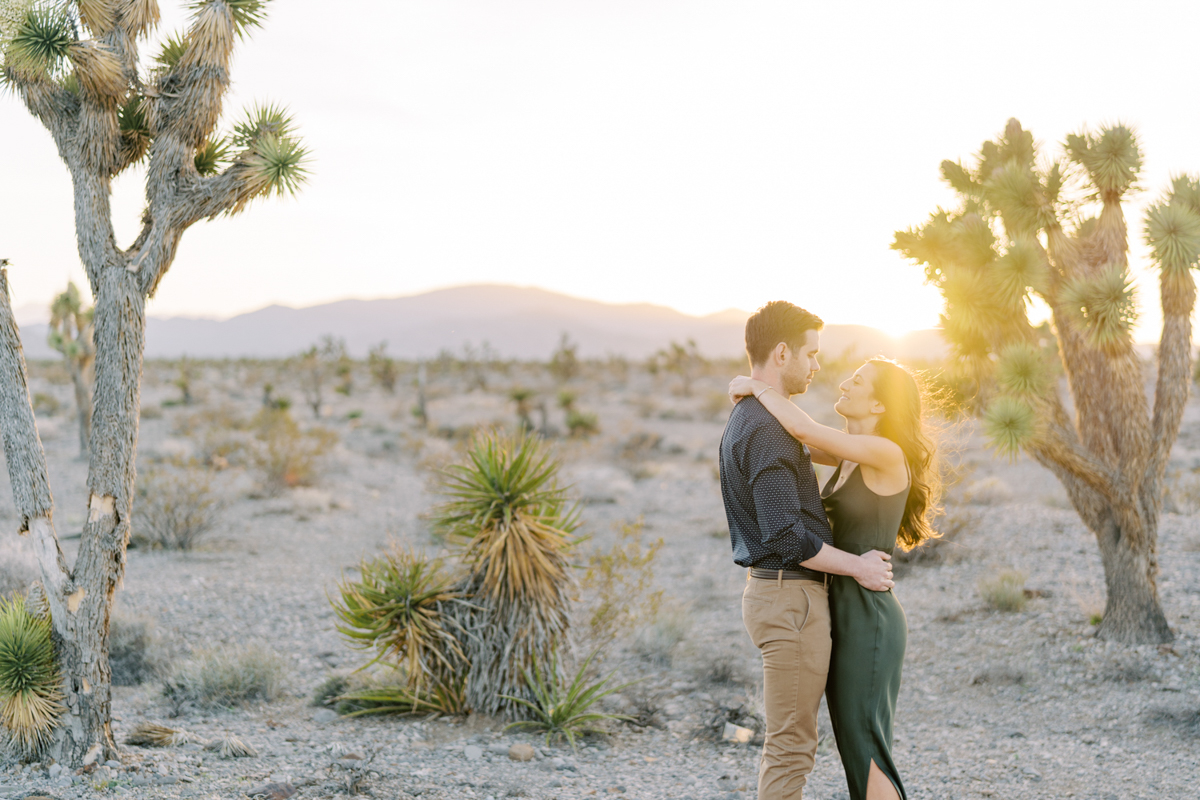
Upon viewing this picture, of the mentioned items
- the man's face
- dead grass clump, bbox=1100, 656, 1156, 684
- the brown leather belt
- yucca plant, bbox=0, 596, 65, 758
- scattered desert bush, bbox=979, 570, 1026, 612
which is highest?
the man's face

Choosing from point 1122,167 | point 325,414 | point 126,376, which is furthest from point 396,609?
point 325,414

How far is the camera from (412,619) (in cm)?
531

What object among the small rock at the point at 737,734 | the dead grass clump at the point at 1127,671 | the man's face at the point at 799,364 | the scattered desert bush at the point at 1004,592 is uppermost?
the man's face at the point at 799,364

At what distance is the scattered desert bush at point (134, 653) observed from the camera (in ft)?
20.3

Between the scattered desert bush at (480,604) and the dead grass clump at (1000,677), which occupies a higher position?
the scattered desert bush at (480,604)

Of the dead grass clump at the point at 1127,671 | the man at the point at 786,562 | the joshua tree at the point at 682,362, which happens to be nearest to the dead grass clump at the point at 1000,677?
the dead grass clump at the point at 1127,671

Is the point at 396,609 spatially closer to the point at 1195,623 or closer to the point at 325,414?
the point at 1195,623

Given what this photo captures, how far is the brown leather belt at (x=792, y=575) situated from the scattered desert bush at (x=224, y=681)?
4.34m

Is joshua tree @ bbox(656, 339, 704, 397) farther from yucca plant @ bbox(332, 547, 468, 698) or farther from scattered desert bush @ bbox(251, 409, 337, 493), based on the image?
yucca plant @ bbox(332, 547, 468, 698)

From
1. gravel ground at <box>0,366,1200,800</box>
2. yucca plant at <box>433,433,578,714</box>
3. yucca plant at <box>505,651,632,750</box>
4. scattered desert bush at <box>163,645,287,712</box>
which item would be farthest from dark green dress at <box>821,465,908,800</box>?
scattered desert bush at <box>163,645,287,712</box>

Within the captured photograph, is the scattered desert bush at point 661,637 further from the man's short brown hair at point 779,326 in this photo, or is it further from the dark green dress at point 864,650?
the man's short brown hair at point 779,326

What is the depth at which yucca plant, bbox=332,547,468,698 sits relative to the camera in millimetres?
5312

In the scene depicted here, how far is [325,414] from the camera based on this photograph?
98.1 feet

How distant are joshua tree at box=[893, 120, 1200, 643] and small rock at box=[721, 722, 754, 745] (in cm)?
288
